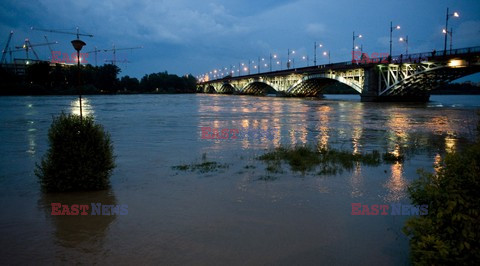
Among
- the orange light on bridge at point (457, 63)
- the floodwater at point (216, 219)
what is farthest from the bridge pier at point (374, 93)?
the floodwater at point (216, 219)

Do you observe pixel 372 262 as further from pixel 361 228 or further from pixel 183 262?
pixel 183 262

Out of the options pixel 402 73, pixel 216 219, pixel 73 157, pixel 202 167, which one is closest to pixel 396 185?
pixel 216 219

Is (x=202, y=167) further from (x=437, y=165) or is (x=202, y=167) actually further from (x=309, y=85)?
(x=309, y=85)

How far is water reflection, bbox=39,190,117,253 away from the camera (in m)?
5.86

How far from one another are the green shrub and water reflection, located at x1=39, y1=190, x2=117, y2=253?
4473mm

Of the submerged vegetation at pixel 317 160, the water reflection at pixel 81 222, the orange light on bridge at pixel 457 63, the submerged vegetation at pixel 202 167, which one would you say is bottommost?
the water reflection at pixel 81 222

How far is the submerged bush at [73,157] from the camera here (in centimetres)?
846

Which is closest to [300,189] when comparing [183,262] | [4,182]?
[183,262]

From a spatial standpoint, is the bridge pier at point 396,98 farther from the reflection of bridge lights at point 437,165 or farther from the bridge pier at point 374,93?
the reflection of bridge lights at point 437,165

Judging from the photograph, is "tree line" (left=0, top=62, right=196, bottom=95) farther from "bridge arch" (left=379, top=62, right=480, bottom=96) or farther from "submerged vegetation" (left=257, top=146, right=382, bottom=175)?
"submerged vegetation" (left=257, top=146, right=382, bottom=175)

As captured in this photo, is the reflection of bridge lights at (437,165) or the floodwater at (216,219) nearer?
the reflection of bridge lights at (437,165)

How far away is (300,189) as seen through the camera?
28.8ft

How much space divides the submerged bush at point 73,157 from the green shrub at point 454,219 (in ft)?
23.6

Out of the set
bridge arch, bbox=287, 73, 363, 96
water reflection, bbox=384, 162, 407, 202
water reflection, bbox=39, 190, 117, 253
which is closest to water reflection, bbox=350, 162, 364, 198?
water reflection, bbox=384, 162, 407, 202
